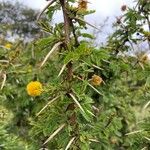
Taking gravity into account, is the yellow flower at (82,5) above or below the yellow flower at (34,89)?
above

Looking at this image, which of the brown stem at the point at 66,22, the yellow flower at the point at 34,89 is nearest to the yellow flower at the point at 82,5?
the brown stem at the point at 66,22

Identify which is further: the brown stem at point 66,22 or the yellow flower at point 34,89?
the brown stem at point 66,22

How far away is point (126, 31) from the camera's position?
20.2 ft

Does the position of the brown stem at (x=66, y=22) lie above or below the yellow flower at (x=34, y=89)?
above

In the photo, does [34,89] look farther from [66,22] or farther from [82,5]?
[82,5]

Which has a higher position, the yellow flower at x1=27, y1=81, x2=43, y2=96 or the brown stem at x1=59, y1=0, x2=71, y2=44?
the brown stem at x1=59, y1=0, x2=71, y2=44

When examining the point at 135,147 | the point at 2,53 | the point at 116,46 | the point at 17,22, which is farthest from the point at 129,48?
the point at 17,22

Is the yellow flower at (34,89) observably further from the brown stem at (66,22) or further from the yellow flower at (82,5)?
the yellow flower at (82,5)

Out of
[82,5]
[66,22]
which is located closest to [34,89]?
[66,22]

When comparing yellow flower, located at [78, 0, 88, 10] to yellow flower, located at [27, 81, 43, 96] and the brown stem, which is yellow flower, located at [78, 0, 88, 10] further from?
yellow flower, located at [27, 81, 43, 96]

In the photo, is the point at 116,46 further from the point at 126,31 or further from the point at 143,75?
the point at 143,75

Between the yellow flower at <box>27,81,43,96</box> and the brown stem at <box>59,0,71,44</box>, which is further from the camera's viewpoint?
the brown stem at <box>59,0,71,44</box>

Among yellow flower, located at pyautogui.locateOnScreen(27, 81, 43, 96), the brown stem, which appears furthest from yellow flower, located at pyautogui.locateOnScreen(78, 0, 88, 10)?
yellow flower, located at pyautogui.locateOnScreen(27, 81, 43, 96)

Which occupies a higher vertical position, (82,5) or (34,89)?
(82,5)
